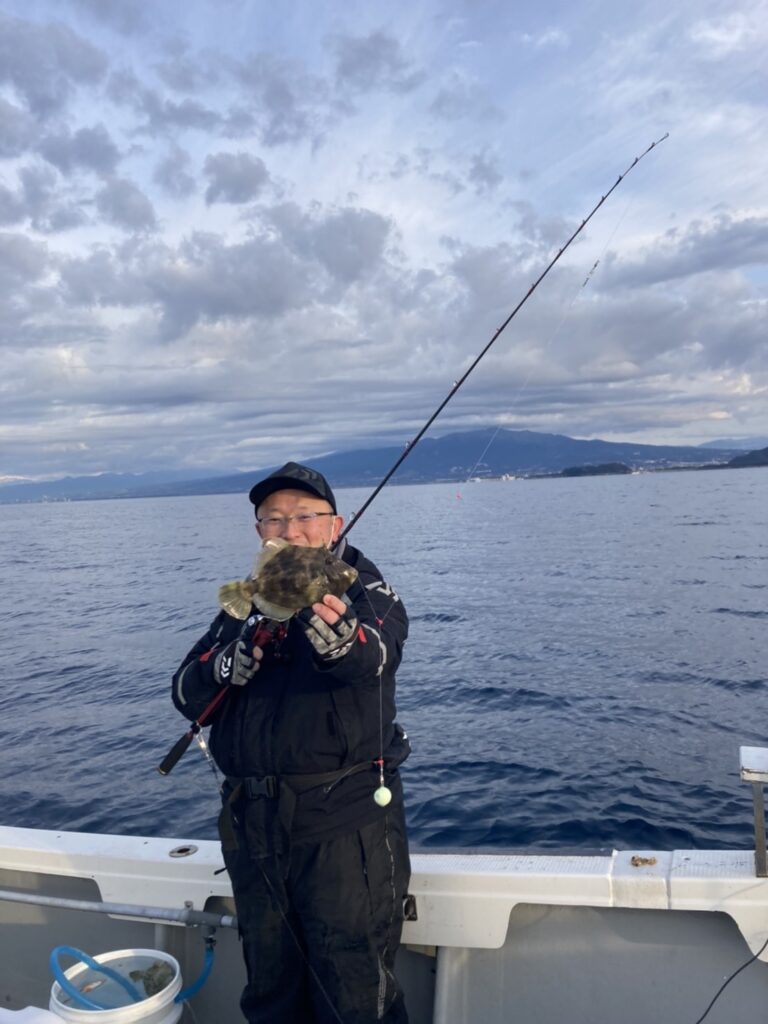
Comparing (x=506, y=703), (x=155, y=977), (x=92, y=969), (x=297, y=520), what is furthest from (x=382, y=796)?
(x=506, y=703)

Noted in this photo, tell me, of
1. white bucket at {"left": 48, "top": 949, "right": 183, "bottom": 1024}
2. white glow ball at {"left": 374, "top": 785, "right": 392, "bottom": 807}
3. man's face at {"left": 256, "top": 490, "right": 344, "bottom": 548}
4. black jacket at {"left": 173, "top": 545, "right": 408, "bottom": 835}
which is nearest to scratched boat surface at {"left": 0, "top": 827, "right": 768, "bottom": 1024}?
white bucket at {"left": 48, "top": 949, "right": 183, "bottom": 1024}

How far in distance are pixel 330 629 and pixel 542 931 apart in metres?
2.13

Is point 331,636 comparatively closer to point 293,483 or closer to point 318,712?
point 318,712

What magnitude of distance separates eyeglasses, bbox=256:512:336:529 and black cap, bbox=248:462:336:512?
3.7 inches

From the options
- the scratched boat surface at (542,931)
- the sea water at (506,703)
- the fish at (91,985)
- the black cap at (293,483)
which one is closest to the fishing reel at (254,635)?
the black cap at (293,483)

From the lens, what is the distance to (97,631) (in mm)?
23484

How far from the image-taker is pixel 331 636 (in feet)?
9.82

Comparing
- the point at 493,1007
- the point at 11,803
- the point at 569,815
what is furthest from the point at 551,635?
the point at 493,1007

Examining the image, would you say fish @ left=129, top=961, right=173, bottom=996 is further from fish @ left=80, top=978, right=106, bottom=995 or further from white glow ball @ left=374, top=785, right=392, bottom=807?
white glow ball @ left=374, top=785, right=392, bottom=807

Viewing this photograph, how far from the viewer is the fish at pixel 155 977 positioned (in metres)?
3.85

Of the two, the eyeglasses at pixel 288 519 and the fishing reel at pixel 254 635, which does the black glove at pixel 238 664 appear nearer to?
the fishing reel at pixel 254 635

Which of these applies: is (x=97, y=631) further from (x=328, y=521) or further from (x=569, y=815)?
(x=328, y=521)

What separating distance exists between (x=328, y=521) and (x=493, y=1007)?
257cm

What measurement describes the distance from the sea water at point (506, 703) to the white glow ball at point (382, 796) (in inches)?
80.1
